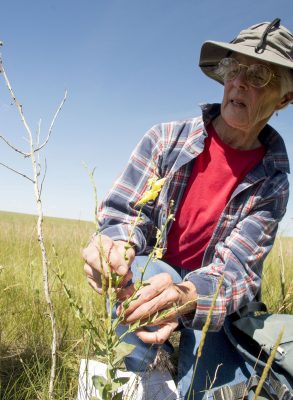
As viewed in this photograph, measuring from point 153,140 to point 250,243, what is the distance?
715 mm

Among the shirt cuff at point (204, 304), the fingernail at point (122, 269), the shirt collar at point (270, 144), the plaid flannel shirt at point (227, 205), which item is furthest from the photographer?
the shirt collar at point (270, 144)

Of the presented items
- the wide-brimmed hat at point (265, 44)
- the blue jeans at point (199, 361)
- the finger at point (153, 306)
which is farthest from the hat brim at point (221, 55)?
the finger at point (153, 306)

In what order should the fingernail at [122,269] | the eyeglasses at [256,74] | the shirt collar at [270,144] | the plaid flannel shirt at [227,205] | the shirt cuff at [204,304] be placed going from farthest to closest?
the shirt collar at [270,144], the eyeglasses at [256,74], the plaid flannel shirt at [227,205], the shirt cuff at [204,304], the fingernail at [122,269]

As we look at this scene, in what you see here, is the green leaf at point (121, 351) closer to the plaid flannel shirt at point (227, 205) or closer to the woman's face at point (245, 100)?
the plaid flannel shirt at point (227, 205)

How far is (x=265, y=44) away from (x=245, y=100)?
0.29 meters

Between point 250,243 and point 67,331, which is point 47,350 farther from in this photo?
point 250,243

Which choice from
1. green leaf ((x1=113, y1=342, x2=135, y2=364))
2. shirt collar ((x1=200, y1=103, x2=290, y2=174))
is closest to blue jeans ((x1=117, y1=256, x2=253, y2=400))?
shirt collar ((x1=200, y1=103, x2=290, y2=174))

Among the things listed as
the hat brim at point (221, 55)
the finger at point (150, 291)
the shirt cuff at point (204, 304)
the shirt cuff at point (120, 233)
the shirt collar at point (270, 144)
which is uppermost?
the hat brim at point (221, 55)

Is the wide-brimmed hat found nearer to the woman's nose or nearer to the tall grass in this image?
the woman's nose

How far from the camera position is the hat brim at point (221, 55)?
2.10 m

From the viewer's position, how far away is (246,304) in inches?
85.3

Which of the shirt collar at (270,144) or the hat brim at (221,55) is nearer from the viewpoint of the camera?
the hat brim at (221,55)

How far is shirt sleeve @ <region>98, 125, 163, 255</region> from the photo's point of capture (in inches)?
77.8

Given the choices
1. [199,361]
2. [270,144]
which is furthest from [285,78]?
[199,361]
